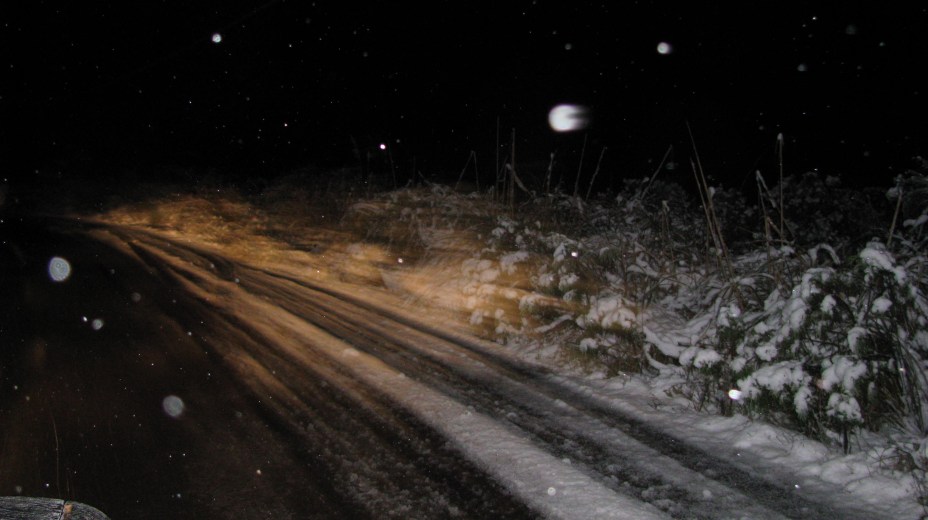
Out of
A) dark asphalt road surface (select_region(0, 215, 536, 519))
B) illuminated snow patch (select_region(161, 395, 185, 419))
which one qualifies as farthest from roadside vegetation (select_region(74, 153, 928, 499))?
illuminated snow patch (select_region(161, 395, 185, 419))

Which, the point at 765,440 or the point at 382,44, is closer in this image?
the point at 765,440

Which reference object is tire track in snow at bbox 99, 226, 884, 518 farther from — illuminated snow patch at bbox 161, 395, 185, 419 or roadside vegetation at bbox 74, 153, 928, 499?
illuminated snow patch at bbox 161, 395, 185, 419

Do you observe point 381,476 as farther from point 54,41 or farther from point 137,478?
point 54,41

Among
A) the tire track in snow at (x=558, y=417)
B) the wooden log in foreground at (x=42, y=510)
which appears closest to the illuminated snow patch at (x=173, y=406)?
the tire track in snow at (x=558, y=417)

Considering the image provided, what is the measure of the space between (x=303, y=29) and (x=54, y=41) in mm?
14671

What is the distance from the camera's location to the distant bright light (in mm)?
13414

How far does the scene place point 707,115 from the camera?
11.2 m

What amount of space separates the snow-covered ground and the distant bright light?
4.10 metres

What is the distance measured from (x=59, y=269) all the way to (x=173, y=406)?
6461mm

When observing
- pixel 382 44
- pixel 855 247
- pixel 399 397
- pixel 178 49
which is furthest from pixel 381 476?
pixel 178 49

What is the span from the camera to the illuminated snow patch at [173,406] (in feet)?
14.0

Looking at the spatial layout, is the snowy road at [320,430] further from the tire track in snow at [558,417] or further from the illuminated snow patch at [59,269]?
the illuminated snow patch at [59,269]

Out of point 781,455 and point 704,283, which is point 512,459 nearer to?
point 781,455

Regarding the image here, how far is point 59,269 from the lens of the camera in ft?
29.7
